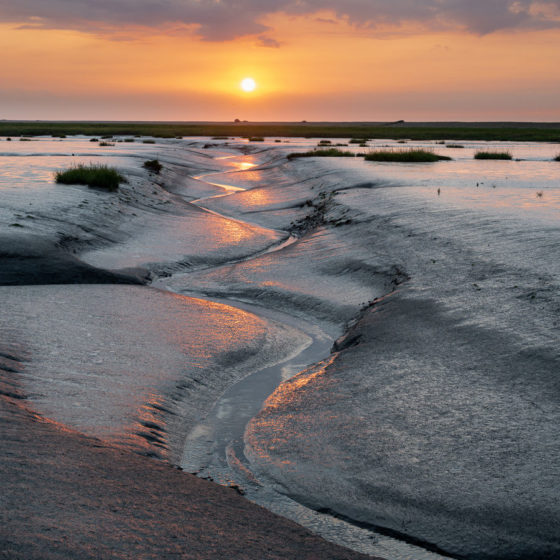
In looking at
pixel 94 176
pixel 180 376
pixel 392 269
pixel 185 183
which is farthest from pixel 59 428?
pixel 185 183

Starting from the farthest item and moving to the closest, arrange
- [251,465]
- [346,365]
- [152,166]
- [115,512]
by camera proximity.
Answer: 1. [152,166]
2. [346,365]
3. [251,465]
4. [115,512]

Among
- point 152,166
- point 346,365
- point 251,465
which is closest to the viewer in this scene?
point 251,465

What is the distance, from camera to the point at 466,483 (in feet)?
16.3

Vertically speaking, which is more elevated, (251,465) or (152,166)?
(152,166)

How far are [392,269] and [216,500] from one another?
8.23 meters

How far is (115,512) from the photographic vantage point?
387 cm

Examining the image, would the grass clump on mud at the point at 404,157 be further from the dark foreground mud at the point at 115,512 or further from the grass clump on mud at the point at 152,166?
the dark foreground mud at the point at 115,512

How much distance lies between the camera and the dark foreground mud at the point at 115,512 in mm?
3445

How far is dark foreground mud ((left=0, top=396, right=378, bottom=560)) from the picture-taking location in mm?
3445

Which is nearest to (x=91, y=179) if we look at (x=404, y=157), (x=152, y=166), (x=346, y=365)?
(x=152, y=166)

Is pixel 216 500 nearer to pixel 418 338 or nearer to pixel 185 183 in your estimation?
pixel 418 338

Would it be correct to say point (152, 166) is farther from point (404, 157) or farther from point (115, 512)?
point (115, 512)

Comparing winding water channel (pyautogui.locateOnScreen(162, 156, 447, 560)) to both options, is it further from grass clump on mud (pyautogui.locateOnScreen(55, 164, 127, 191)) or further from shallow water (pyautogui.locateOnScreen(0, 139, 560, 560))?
grass clump on mud (pyautogui.locateOnScreen(55, 164, 127, 191))

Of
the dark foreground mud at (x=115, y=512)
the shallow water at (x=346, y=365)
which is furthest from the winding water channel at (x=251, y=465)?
the dark foreground mud at (x=115, y=512)
